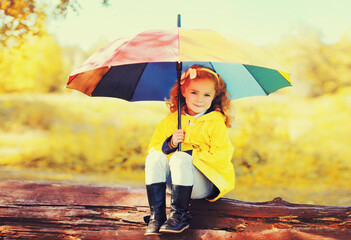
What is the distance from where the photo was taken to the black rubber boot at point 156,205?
2445 mm

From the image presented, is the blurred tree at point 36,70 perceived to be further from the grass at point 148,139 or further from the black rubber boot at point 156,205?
the black rubber boot at point 156,205

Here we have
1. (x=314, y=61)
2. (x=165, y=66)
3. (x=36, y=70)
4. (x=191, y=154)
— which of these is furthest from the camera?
(x=36, y=70)

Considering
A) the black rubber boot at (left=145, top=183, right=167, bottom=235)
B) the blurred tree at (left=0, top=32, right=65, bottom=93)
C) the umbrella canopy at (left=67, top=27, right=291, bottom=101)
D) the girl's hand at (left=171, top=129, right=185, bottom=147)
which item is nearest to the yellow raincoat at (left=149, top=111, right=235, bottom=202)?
the girl's hand at (left=171, top=129, right=185, bottom=147)

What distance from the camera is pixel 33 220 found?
298cm

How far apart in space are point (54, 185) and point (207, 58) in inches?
84.0

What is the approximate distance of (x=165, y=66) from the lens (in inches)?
125

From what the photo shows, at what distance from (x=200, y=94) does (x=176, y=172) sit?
0.66m

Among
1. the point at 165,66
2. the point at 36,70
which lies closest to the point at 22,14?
the point at 165,66

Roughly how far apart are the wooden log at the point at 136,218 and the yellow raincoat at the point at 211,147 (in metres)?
0.24

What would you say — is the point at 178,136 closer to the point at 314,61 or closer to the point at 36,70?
the point at 314,61

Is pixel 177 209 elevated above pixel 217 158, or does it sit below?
below

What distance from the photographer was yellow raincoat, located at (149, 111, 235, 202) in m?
2.50

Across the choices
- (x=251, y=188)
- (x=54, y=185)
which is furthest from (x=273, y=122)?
(x=54, y=185)

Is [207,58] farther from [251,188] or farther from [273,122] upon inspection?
[273,122]
